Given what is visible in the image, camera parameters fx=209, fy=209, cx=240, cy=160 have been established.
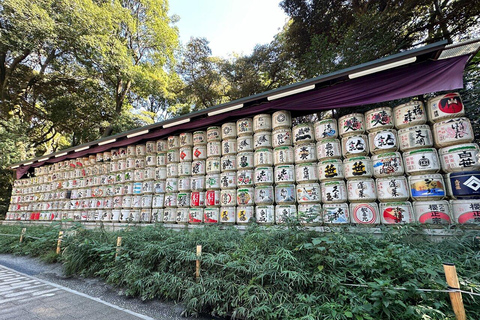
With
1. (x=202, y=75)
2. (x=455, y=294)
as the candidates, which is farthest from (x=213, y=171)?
(x=202, y=75)

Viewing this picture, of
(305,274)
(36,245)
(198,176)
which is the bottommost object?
(36,245)

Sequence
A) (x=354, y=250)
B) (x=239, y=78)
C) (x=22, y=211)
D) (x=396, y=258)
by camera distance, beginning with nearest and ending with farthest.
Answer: (x=396, y=258) < (x=354, y=250) < (x=22, y=211) < (x=239, y=78)

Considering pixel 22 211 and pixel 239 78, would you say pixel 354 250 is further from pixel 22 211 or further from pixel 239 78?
pixel 22 211

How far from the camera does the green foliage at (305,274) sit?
2.18m

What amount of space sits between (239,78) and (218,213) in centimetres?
1178

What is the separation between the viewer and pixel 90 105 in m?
15.8

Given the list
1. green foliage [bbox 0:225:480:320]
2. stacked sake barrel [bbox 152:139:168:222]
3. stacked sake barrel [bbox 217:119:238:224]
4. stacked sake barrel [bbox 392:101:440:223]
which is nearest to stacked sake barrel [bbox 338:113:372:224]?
stacked sake barrel [bbox 392:101:440:223]

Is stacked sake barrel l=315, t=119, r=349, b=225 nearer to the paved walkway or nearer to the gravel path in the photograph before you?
the gravel path

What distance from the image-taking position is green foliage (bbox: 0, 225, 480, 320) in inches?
85.8

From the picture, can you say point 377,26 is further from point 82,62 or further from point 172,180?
point 82,62

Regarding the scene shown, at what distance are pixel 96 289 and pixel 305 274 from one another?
13.5 feet

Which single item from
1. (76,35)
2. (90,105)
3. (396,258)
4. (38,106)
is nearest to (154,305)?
(396,258)

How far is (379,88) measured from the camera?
4.32 meters

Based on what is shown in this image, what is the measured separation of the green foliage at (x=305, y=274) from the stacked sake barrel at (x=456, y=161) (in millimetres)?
401
